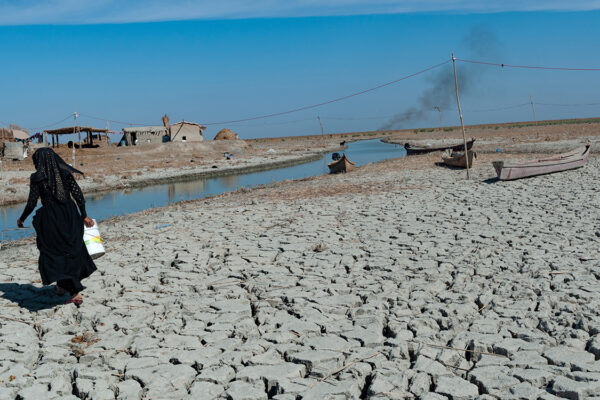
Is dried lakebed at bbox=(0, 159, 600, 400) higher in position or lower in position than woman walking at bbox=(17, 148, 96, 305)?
lower

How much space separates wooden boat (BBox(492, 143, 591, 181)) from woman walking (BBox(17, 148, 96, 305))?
10.7m

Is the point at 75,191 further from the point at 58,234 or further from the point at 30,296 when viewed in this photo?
the point at 30,296

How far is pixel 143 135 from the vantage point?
41.7 m

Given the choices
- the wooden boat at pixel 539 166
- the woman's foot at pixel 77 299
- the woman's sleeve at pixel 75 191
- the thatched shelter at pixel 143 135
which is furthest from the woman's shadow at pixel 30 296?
the thatched shelter at pixel 143 135

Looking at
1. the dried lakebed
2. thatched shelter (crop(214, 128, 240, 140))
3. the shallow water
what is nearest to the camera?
the dried lakebed

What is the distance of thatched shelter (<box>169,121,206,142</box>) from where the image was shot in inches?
1662

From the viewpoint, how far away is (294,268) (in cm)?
655

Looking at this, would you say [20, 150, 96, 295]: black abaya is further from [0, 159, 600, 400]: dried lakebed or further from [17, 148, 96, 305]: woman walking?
[0, 159, 600, 400]: dried lakebed

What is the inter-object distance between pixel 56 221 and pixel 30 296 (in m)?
1.46

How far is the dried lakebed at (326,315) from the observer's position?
3779 mm

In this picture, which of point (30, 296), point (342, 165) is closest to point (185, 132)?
point (342, 165)

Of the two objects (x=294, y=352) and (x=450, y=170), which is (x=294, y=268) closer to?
(x=294, y=352)

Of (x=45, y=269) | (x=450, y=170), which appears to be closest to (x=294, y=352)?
(x=45, y=269)

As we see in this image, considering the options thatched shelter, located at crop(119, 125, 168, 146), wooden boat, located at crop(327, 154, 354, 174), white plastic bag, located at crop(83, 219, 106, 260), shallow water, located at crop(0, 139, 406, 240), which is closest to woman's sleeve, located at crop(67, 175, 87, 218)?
white plastic bag, located at crop(83, 219, 106, 260)
